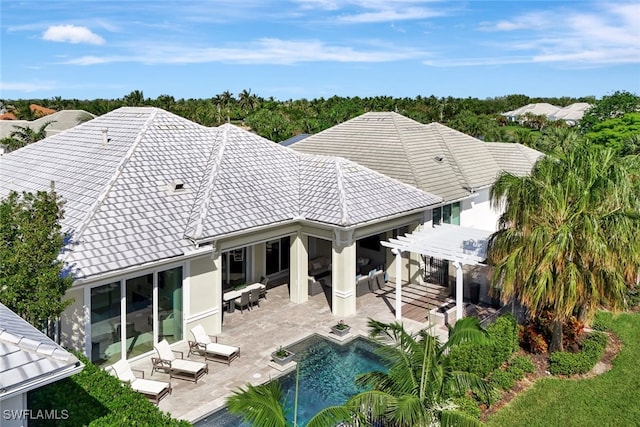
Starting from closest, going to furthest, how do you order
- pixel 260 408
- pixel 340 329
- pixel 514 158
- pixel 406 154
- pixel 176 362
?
pixel 260 408 < pixel 176 362 < pixel 340 329 < pixel 406 154 < pixel 514 158

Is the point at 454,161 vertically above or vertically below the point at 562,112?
below

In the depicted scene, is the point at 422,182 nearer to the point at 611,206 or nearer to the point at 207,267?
the point at 611,206

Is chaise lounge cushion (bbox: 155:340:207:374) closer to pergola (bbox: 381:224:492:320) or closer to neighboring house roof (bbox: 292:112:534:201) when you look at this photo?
pergola (bbox: 381:224:492:320)

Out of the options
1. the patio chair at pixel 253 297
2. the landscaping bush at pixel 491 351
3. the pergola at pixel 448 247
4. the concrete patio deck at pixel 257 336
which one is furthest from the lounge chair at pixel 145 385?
the pergola at pixel 448 247

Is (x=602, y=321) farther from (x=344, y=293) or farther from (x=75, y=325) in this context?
(x=75, y=325)

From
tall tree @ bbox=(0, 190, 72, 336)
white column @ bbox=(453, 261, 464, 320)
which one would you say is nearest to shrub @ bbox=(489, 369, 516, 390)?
white column @ bbox=(453, 261, 464, 320)

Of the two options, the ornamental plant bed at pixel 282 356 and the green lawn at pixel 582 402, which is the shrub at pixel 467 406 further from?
the ornamental plant bed at pixel 282 356

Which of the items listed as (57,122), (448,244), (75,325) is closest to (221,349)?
(75,325)

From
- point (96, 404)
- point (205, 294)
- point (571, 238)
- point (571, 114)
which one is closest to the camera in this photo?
point (96, 404)
